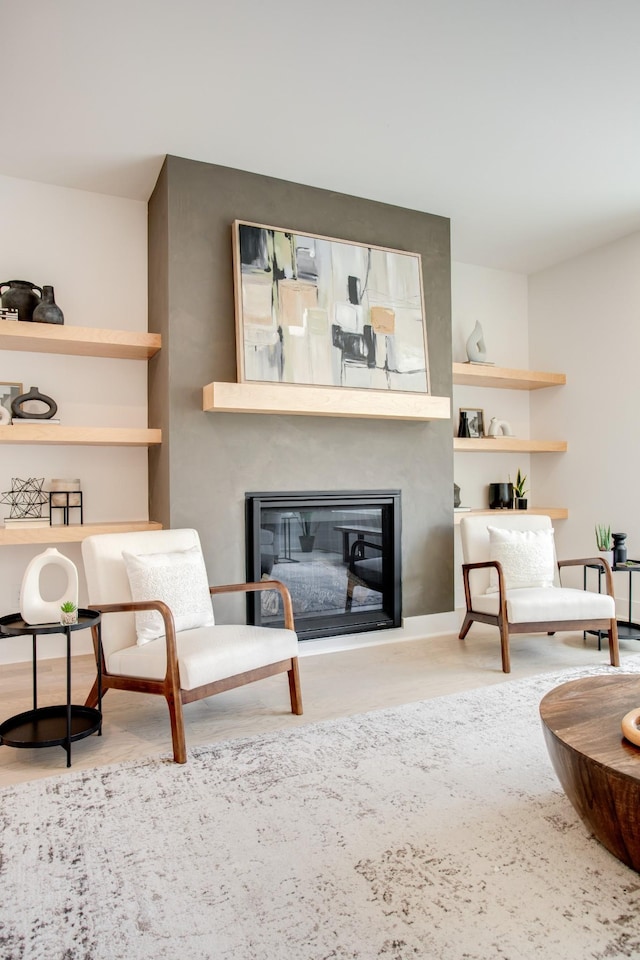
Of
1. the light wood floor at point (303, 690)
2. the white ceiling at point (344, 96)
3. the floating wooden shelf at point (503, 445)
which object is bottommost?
the light wood floor at point (303, 690)

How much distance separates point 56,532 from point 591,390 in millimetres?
4195

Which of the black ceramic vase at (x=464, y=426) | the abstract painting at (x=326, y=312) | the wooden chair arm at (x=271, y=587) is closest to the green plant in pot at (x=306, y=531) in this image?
the abstract painting at (x=326, y=312)

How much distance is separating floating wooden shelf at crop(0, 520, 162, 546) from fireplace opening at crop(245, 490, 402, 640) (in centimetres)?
70

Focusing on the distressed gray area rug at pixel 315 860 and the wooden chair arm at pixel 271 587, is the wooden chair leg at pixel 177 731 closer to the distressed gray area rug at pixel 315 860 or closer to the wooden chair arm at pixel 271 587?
the distressed gray area rug at pixel 315 860

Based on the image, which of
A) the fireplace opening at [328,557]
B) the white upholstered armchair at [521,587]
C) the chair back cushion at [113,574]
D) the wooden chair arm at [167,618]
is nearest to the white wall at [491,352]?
the white upholstered armchair at [521,587]

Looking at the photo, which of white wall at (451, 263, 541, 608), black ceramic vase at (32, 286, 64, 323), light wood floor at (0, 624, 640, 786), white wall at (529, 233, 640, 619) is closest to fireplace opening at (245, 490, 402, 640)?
light wood floor at (0, 624, 640, 786)

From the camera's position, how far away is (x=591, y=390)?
5195mm

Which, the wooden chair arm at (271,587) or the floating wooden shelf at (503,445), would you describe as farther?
the floating wooden shelf at (503,445)

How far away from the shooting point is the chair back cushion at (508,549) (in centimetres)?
401

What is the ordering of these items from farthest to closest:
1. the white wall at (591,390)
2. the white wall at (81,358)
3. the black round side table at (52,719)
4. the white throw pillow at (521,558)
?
the white wall at (591,390) → the white throw pillow at (521,558) → the white wall at (81,358) → the black round side table at (52,719)

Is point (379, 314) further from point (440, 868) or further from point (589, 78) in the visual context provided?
point (440, 868)

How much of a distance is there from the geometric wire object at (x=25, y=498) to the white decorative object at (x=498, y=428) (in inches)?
136

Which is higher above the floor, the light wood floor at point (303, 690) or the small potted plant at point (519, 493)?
the small potted plant at point (519, 493)

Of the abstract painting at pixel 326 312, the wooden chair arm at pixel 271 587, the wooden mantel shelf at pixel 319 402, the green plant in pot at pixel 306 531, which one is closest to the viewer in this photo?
the wooden chair arm at pixel 271 587
